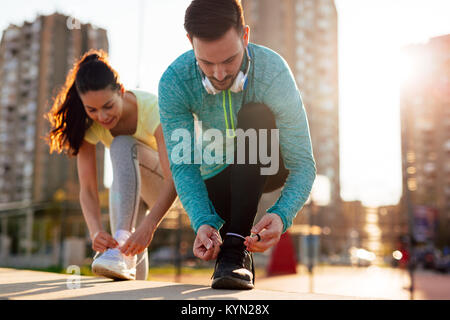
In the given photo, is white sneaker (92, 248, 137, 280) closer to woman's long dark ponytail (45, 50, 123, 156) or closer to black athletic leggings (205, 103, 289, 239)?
black athletic leggings (205, 103, 289, 239)

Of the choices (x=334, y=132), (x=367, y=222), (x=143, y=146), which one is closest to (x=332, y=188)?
(x=334, y=132)

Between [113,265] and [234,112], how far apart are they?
30.9 inches

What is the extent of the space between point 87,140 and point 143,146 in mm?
290

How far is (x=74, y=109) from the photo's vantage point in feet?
7.86

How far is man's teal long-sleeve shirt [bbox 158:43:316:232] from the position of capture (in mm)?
1728

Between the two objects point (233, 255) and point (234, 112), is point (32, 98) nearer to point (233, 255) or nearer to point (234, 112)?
point (234, 112)

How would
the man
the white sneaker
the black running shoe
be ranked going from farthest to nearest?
1. the white sneaker
2. the man
3. the black running shoe

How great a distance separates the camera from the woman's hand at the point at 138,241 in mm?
1954

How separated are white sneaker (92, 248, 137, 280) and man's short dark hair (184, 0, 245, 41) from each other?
95 cm

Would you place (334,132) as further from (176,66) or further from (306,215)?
(176,66)

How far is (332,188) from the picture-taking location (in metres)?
48.4

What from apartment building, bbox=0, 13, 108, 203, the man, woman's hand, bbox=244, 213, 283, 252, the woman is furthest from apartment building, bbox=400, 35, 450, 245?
woman's hand, bbox=244, 213, 283, 252

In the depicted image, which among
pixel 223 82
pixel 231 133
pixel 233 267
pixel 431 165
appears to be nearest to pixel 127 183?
pixel 231 133
